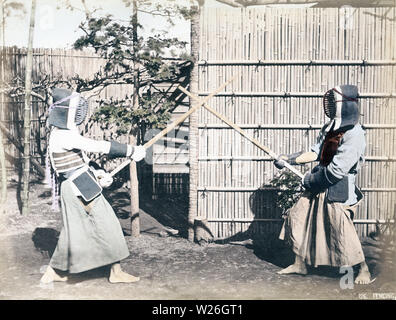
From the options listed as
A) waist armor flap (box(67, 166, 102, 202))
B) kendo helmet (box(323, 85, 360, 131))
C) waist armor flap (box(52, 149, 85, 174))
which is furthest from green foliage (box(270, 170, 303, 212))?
waist armor flap (box(52, 149, 85, 174))

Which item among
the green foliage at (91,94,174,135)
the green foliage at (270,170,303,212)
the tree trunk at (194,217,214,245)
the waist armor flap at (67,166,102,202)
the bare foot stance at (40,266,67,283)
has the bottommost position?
the bare foot stance at (40,266,67,283)

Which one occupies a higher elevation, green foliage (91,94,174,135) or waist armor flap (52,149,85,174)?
green foliage (91,94,174,135)

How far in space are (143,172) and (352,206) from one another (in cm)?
524

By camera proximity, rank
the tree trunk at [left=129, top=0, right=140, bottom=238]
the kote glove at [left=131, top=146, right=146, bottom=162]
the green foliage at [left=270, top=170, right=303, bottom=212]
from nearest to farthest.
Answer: the kote glove at [left=131, top=146, right=146, bottom=162] < the tree trunk at [left=129, top=0, right=140, bottom=238] < the green foliage at [left=270, top=170, right=303, bottom=212]

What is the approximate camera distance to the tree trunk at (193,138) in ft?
21.9

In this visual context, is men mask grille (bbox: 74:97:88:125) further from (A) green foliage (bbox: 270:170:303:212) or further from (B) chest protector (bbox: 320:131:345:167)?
(A) green foliage (bbox: 270:170:303:212)

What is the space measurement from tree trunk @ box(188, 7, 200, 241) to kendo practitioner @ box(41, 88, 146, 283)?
1.69 m

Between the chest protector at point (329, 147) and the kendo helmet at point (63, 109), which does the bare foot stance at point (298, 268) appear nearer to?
the chest protector at point (329, 147)

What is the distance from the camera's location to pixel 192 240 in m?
7.04

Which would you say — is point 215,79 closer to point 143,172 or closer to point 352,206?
point 352,206

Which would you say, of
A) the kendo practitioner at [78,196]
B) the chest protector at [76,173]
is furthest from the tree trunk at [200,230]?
the chest protector at [76,173]

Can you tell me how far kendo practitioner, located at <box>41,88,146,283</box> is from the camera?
5.20 metres

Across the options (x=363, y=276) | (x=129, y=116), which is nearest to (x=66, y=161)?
(x=129, y=116)

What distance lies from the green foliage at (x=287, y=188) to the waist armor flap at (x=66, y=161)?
3.07 meters
